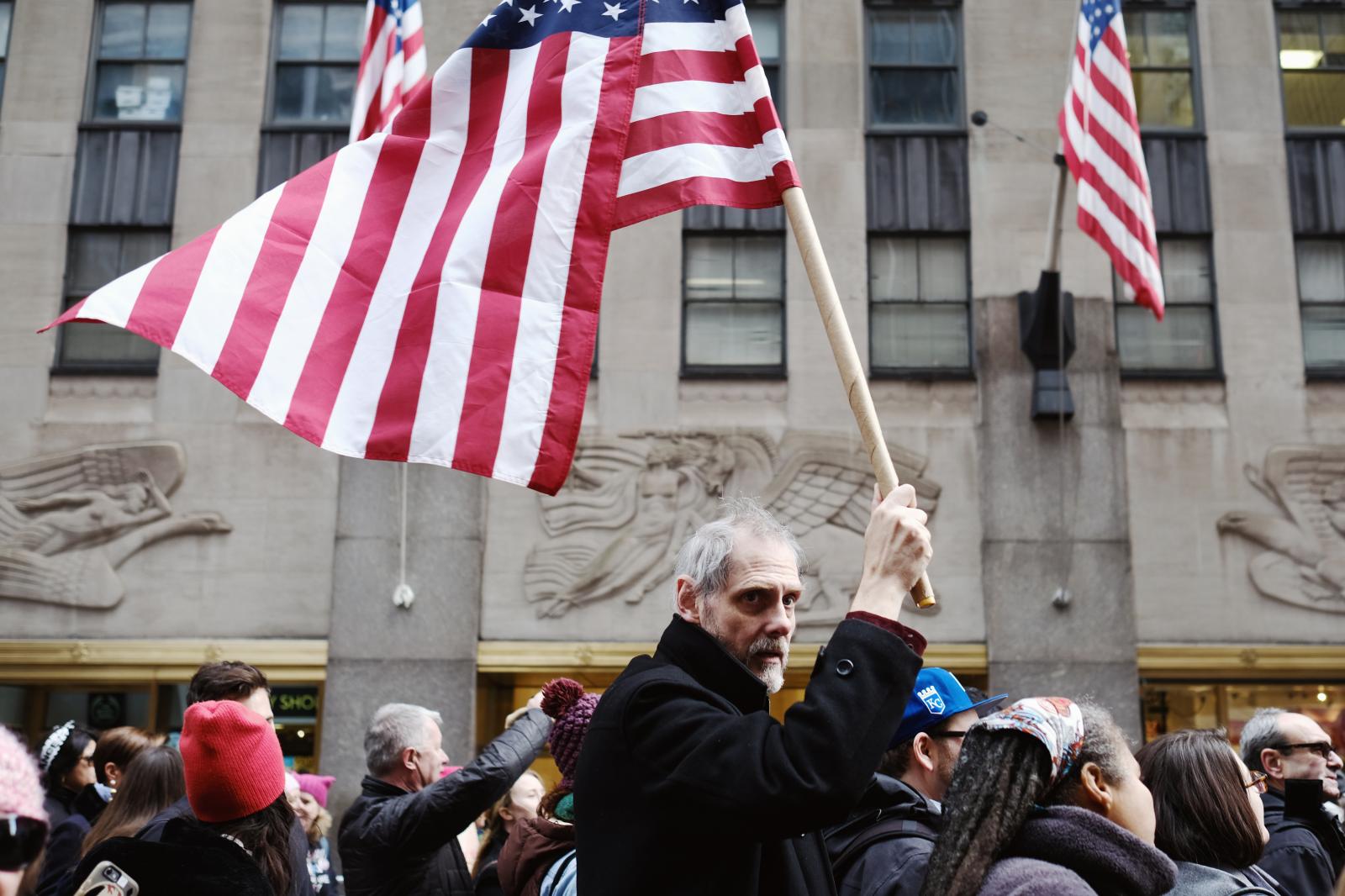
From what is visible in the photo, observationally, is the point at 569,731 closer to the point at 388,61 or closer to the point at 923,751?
the point at 923,751

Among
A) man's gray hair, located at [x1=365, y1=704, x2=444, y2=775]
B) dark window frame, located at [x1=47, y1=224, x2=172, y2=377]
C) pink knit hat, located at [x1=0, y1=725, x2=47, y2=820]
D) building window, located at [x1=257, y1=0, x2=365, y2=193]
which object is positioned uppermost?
building window, located at [x1=257, y1=0, x2=365, y2=193]

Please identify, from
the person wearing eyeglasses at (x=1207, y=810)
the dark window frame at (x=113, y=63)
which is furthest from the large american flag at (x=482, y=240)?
the dark window frame at (x=113, y=63)

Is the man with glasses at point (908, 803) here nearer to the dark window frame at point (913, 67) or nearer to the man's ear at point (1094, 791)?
the man's ear at point (1094, 791)

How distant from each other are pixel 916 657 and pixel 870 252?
12.5 m

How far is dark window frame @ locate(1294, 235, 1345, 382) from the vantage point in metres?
14.4

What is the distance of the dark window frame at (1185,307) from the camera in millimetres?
14453

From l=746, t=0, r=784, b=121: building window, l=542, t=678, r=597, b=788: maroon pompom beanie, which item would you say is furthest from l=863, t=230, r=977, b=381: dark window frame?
l=542, t=678, r=597, b=788: maroon pompom beanie

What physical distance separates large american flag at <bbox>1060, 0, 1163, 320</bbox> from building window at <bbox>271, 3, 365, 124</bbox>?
8.23 metres

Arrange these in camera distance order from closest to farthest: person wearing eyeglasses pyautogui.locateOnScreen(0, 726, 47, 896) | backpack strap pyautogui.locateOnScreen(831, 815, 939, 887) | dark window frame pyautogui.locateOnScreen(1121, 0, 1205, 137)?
person wearing eyeglasses pyautogui.locateOnScreen(0, 726, 47, 896) → backpack strap pyautogui.locateOnScreen(831, 815, 939, 887) → dark window frame pyautogui.locateOnScreen(1121, 0, 1205, 137)

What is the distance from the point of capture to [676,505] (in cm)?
1394

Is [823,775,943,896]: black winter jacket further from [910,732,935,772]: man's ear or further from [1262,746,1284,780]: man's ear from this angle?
[1262,746,1284,780]: man's ear

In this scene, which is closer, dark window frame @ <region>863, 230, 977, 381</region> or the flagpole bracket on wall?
the flagpole bracket on wall

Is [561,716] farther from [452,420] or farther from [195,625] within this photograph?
[195,625]

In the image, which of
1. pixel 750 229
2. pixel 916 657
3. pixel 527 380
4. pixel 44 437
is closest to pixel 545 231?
pixel 527 380
